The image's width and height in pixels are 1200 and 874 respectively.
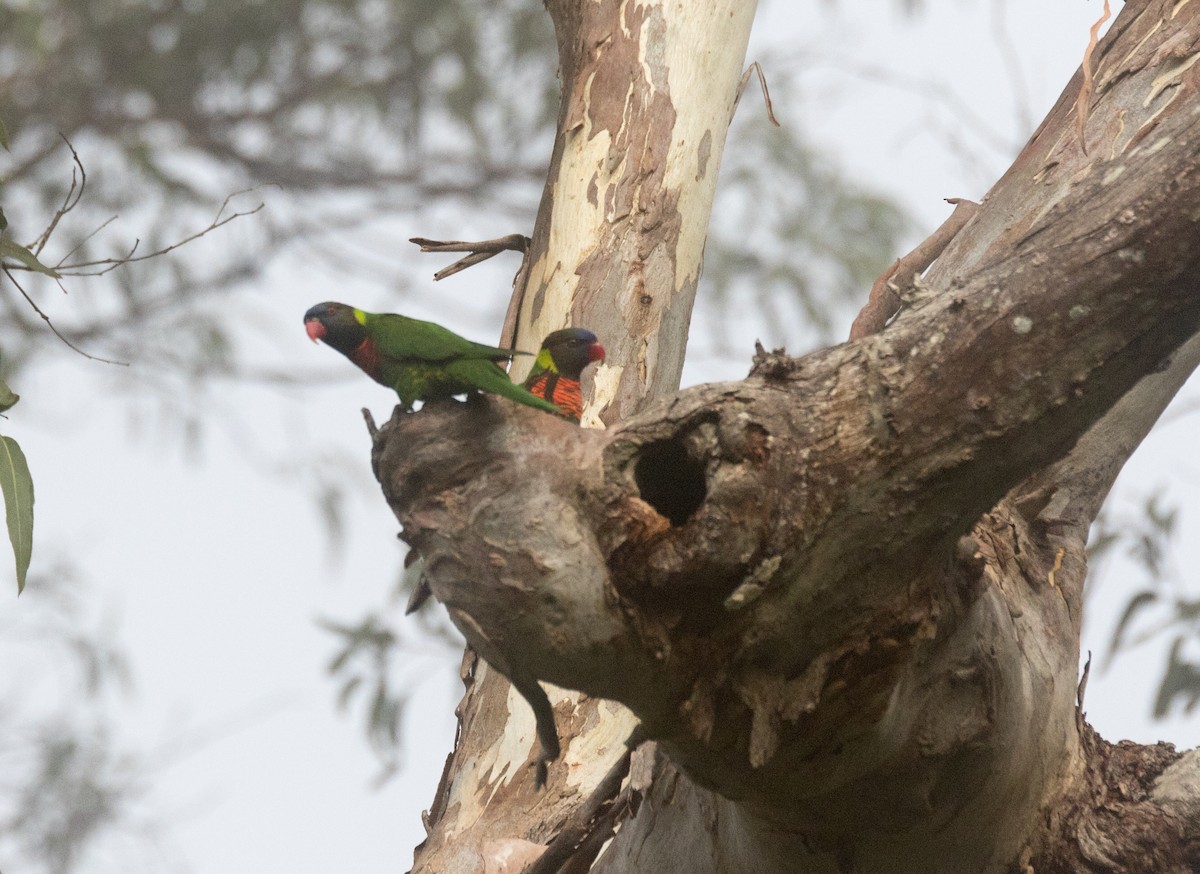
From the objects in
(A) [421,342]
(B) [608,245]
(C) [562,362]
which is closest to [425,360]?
(A) [421,342]

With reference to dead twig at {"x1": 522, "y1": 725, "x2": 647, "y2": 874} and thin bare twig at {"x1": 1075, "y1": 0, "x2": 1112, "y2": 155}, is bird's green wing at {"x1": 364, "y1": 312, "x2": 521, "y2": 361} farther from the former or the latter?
thin bare twig at {"x1": 1075, "y1": 0, "x2": 1112, "y2": 155}

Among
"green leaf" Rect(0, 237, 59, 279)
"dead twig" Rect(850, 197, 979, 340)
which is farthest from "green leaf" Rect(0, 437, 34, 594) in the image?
"dead twig" Rect(850, 197, 979, 340)

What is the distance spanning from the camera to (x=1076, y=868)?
174 cm

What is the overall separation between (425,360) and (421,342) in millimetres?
26

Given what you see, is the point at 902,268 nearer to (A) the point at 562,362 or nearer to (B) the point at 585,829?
(A) the point at 562,362

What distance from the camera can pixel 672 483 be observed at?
1.46m

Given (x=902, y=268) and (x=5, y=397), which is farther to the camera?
(x=902, y=268)

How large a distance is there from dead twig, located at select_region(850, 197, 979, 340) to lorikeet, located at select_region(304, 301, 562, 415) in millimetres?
1158

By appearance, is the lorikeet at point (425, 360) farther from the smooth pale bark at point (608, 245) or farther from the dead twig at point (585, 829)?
the smooth pale bark at point (608, 245)

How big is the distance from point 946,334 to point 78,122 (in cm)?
548

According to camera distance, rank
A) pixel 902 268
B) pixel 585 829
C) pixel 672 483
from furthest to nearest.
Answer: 1. pixel 902 268
2. pixel 585 829
3. pixel 672 483

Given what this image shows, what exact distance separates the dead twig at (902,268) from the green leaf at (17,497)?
5.18ft

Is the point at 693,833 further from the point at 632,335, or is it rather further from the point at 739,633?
the point at 632,335

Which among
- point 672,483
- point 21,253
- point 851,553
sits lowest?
point 851,553
